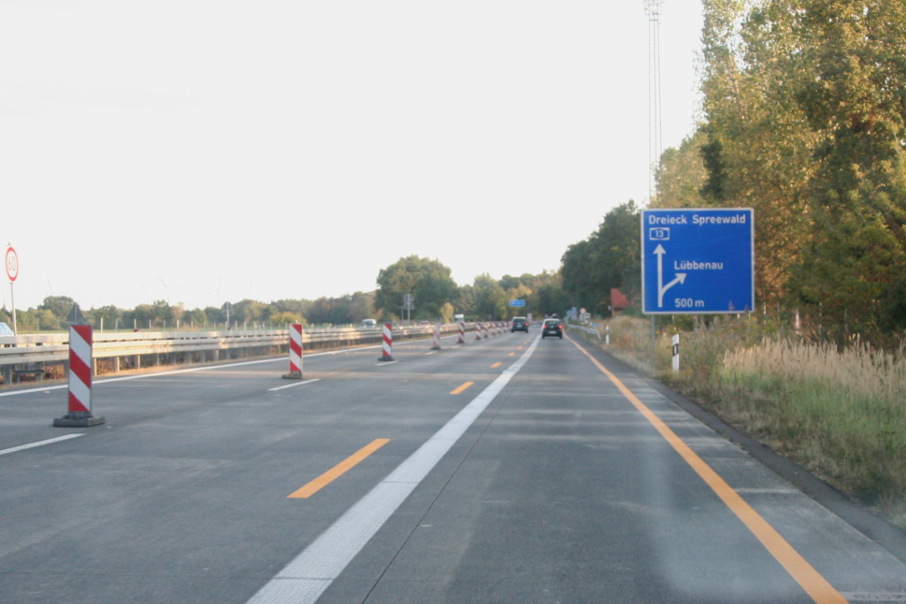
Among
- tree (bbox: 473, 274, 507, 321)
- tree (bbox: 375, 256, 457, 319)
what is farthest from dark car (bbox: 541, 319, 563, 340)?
tree (bbox: 473, 274, 507, 321)

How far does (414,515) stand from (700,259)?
48.0 feet

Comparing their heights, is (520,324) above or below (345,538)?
above

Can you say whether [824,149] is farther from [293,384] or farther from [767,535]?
[767,535]

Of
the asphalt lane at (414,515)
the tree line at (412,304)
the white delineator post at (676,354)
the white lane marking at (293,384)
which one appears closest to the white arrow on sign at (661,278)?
the white delineator post at (676,354)

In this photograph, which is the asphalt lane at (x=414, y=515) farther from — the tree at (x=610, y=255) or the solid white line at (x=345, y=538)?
the tree at (x=610, y=255)

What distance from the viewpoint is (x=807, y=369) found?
43.0 feet

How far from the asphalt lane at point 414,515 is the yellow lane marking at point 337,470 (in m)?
0.07

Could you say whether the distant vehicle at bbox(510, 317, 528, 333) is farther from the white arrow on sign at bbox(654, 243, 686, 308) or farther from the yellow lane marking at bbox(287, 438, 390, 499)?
the yellow lane marking at bbox(287, 438, 390, 499)

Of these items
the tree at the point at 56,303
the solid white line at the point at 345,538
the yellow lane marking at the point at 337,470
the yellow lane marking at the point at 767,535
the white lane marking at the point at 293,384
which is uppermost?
the tree at the point at 56,303

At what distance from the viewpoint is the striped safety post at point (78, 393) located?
34.8ft

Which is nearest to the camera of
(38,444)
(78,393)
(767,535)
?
(767,535)

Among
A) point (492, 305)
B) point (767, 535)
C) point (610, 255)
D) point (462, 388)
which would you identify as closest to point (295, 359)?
point (462, 388)

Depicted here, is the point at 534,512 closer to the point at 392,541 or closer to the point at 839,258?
the point at 392,541

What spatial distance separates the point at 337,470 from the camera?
7848 millimetres
